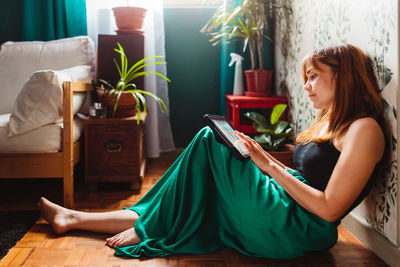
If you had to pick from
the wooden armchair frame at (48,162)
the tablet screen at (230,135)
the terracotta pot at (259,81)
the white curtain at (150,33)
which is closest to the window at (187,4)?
the white curtain at (150,33)

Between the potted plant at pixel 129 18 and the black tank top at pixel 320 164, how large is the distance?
175 cm

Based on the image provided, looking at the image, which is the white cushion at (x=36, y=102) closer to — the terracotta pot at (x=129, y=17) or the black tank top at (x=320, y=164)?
the terracotta pot at (x=129, y=17)

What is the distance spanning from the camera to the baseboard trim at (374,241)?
51.3 inches

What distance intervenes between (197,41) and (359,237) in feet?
6.66

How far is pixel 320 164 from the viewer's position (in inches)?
50.5

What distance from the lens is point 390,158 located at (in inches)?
51.3

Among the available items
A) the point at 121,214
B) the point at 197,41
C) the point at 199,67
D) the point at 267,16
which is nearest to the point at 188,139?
the point at 199,67

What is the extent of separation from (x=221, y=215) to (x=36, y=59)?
178 centimetres

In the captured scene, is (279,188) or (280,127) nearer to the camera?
(279,188)

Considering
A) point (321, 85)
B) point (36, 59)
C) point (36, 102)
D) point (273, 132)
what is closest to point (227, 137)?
point (321, 85)

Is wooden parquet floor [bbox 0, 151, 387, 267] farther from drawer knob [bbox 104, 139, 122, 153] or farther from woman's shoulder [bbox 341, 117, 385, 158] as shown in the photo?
drawer knob [bbox 104, 139, 122, 153]

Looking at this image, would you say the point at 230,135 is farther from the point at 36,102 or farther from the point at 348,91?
the point at 36,102

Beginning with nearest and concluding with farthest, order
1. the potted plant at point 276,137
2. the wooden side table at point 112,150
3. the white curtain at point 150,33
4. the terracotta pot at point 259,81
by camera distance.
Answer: the potted plant at point 276,137
the wooden side table at point 112,150
the terracotta pot at point 259,81
the white curtain at point 150,33

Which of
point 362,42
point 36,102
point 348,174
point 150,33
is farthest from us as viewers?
point 150,33
